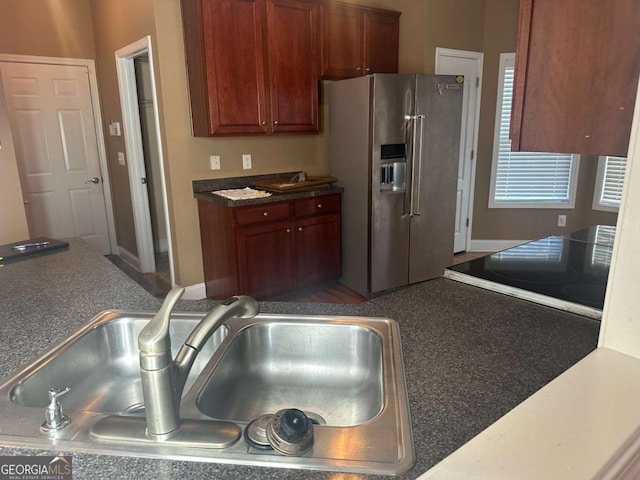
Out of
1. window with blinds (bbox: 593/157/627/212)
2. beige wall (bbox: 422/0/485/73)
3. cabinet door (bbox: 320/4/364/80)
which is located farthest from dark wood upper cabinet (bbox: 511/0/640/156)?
window with blinds (bbox: 593/157/627/212)

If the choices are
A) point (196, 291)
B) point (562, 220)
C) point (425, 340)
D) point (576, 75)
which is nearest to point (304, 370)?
point (425, 340)

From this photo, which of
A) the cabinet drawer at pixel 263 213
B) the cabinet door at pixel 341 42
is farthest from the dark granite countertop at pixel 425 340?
the cabinet door at pixel 341 42

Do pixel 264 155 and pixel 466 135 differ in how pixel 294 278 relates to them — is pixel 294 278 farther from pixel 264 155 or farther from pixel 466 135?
pixel 466 135

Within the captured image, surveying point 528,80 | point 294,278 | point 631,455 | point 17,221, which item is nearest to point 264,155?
point 294,278

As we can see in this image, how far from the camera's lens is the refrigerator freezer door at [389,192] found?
335cm

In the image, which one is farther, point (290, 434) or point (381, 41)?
point (381, 41)

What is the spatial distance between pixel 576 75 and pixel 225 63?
9.10ft

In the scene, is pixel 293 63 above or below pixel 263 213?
above

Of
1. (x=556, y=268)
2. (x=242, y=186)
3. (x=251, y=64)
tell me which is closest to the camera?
(x=556, y=268)

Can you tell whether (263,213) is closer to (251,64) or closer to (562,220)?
(251,64)

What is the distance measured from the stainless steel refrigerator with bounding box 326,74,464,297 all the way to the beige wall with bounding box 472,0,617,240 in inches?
45.4

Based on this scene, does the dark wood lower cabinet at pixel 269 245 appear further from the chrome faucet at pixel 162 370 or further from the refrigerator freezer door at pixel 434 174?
the chrome faucet at pixel 162 370

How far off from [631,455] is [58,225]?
4.93 metres

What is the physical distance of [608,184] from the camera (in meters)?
4.52
